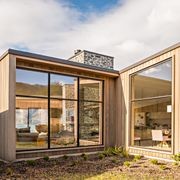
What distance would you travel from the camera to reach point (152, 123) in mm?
9797

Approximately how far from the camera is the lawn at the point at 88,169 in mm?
6691

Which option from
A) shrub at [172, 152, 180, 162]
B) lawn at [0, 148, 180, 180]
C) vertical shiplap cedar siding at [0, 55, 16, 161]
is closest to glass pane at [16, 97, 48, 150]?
vertical shiplap cedar siding at [0, 55, 16, 161]

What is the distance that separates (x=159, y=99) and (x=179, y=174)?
10.7 feet

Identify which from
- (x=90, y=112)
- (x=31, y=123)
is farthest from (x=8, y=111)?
(x=90, y=112)

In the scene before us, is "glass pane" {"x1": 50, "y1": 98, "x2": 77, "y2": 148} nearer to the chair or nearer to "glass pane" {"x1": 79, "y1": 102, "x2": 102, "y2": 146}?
"glass pane" {"x1": 79, "y1": 102, "x2": 102, "y2": 146}

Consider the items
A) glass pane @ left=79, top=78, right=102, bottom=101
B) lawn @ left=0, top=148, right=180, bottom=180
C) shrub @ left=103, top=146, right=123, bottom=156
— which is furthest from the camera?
glass pane @ left=79, top=78, right=102, bottom=101

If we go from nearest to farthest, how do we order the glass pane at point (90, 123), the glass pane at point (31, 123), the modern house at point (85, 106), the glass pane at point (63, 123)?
the modern house at point (85, 106), the glass pane at point (31, 123), the glass pane at point (63, 123), the glass pane at point (90, 123)

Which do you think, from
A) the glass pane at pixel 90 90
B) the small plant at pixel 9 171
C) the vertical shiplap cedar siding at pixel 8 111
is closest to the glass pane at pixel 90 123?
the glass pane at pixel 90 90

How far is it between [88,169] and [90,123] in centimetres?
391

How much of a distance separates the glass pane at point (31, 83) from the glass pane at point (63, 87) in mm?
377

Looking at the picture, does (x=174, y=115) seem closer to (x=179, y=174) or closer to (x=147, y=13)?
(x=179, y=174)

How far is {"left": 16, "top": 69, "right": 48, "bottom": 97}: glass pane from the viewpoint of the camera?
9.23 meters

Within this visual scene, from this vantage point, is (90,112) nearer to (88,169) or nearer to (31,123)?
(31,123)

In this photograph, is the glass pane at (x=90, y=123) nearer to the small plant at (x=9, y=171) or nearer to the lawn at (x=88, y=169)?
the lawn at (x=88, y=169)
